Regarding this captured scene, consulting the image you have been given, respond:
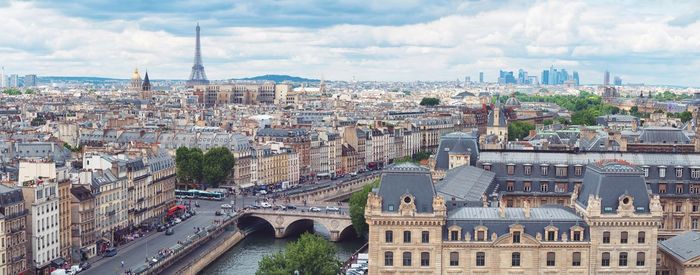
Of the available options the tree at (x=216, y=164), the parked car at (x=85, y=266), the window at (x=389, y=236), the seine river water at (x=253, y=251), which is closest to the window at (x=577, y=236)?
the window at (x=389, y=236)

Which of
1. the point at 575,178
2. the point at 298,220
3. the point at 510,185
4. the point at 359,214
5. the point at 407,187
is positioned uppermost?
the point at 407,187

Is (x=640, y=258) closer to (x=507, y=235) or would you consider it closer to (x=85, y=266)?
(x=507, y=235)

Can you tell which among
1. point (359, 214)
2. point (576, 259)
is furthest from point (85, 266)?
point (576, 259)

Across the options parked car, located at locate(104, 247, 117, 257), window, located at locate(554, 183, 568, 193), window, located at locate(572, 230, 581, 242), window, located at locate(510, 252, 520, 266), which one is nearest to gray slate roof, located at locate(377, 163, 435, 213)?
A: window, located at locate(510, 252, 520, 266)

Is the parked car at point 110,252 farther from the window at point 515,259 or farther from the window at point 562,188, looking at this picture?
the window at point 515,259

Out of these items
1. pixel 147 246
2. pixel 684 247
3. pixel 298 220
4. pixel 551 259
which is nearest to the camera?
pixel 551 259

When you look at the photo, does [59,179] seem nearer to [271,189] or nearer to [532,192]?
[532,192]
